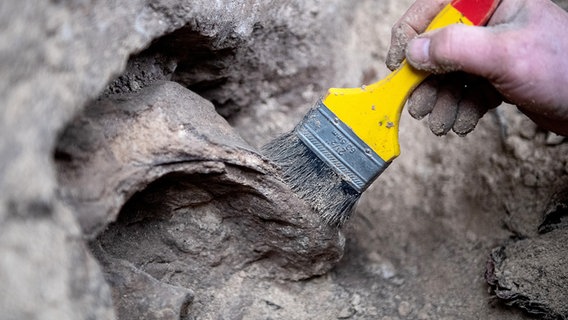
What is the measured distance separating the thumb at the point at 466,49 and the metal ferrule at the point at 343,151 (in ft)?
0.80

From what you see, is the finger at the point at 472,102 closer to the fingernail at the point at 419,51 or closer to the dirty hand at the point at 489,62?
the dirty hand at the point at 489,62

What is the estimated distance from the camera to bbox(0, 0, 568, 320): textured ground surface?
0.91 meters

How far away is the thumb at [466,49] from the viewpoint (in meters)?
1.25

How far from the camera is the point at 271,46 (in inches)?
70.8

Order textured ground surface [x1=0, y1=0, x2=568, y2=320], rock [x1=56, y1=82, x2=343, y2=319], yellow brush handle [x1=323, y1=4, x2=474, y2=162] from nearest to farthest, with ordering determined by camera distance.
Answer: textured ground surface [x1=0, y1=0, x2=568, y2=320] < rock [x1=56, y1=82, x2=343, y2=319] < yellow brush handle [x1=323, y1=4, x2=474, y2=162]

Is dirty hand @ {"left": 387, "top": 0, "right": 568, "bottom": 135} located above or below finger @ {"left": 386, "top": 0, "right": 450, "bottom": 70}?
below

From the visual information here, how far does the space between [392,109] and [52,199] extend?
75cm

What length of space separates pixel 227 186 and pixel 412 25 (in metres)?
0.57

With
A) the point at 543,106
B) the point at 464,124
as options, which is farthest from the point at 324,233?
the point at 543,106

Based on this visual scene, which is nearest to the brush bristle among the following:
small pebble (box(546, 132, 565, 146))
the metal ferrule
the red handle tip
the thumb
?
the metal ferrule

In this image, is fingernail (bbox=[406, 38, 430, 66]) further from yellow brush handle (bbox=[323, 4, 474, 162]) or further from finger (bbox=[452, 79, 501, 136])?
finger (bbox=[452, 79, 501, 136])

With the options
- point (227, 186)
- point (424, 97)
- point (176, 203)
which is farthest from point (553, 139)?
point (176, 203)

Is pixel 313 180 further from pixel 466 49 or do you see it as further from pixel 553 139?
pixel 553 139

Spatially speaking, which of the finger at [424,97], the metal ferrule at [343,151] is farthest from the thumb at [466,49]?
the metal ferrule at [343,151]
